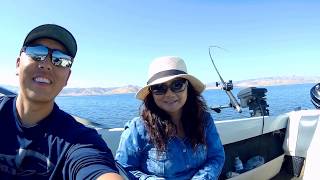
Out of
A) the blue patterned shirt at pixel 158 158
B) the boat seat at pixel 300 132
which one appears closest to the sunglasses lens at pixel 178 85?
the blue patterned shirt at pixel 158 158

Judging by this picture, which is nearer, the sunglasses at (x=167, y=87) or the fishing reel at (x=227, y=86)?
the sunglasses at (x=167, y=87)


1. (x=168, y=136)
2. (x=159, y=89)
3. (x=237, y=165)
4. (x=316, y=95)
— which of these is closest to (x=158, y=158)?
(x=168, y=136)

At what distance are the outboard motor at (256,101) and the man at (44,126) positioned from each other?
13.1 ft

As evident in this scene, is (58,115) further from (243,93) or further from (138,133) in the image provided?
(243,93)

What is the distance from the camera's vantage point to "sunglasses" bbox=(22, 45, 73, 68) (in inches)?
69.1

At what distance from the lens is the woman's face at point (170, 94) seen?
2787 millimetres

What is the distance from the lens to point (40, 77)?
1.74 m

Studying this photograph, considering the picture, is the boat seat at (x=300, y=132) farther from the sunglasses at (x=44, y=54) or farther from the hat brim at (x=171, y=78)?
the sunglasses at (x=44, y=54)

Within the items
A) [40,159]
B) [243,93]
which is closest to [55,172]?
[40,159]

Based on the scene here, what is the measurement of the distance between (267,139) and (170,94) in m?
2.56

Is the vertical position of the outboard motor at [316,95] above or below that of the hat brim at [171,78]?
below

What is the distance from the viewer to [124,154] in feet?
8.65

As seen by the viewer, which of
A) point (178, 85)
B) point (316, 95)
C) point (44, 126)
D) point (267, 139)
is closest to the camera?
point (44, 126)

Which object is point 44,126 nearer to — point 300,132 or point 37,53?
point 37,53
